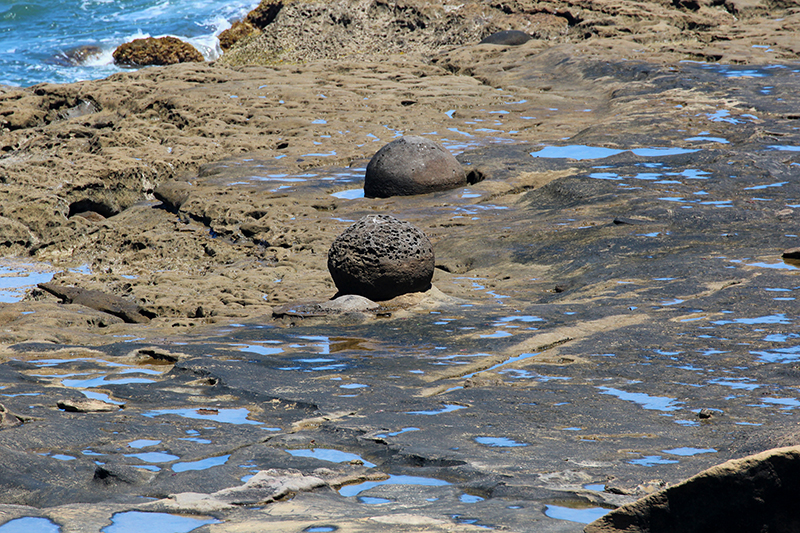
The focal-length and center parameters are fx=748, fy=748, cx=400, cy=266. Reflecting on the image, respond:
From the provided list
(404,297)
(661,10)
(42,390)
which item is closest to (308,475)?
(42,390)

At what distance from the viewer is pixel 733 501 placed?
224 cm

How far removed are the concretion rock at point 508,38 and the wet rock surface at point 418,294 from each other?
3.17ft

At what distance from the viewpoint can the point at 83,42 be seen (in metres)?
39.7

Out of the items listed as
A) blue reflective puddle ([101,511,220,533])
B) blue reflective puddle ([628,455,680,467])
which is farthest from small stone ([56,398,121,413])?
blue reflective puddle ([628,455,680,467])

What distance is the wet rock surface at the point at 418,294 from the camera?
3.75 m

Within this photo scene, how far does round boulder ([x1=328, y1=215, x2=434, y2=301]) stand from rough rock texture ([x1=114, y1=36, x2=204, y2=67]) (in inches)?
1072

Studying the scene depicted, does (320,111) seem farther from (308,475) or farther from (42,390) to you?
(308,475)

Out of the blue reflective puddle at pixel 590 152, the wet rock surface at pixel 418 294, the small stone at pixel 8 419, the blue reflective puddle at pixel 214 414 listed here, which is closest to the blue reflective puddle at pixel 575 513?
the wet rock surface at pixel 418 294

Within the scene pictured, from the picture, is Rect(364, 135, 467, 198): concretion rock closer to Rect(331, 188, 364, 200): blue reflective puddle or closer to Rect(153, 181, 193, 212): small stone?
Rect(331, 188, 364, 200): blue reflective puddle

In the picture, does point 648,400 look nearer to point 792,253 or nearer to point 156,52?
point 792,253

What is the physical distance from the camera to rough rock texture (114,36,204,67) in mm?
33438

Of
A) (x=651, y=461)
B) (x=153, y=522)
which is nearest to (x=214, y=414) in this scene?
(x=153, y=522)

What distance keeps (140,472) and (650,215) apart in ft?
29.6

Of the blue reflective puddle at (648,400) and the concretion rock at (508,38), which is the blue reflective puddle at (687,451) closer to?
the blue reflective puddle at (648,400)
